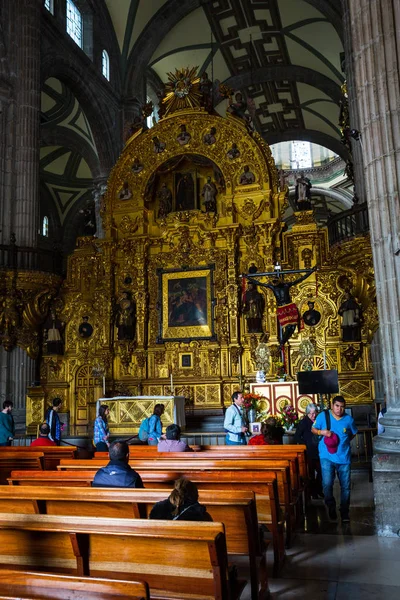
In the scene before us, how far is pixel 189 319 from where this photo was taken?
51.4 feet

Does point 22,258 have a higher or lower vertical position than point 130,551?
higher

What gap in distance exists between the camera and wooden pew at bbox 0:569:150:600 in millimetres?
2164

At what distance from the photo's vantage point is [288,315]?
44.7 feet

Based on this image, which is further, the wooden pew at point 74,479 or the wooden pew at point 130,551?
the wooden pew at point 74,479

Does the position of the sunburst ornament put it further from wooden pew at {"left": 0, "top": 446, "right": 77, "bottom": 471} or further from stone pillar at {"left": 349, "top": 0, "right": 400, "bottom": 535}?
wooden pew at {"left": 0, "top": 446, "right": 77, "bottom": 471}

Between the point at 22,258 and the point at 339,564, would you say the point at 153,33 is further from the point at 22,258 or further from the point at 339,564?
the point at 339,564

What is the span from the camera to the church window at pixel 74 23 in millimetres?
20531

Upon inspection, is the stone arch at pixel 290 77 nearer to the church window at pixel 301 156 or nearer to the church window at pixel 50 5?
the church window at pixel 50 5

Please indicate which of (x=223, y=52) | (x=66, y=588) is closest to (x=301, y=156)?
(x=223, y=52)

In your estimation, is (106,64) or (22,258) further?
(106,64)

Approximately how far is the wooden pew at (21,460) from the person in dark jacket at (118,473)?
3.67 m

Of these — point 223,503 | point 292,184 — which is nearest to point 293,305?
point 223,503

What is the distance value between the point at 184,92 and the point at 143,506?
15745mm

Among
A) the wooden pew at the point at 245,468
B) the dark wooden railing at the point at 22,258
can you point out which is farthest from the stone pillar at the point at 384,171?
the dark wooden railing at the point at 22,258
